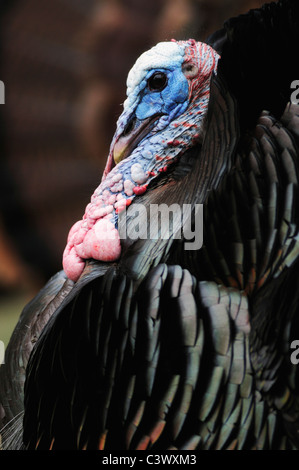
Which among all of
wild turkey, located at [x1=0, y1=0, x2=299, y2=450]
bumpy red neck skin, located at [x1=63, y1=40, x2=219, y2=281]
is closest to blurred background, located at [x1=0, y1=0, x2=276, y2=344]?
bumpy red neck skin, located at [x1=63, y1=40, x2=219, y2=281]

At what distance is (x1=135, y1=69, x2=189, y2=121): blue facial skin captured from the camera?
1.02 metres

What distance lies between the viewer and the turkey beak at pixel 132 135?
104 cm

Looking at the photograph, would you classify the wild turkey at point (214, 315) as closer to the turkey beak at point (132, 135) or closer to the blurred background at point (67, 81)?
the turkey beak at point (132, 135)

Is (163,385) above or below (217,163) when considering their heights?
below

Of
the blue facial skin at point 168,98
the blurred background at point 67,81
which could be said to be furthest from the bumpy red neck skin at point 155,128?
the blurred background at point 67,81

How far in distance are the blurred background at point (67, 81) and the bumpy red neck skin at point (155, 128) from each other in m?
0.14

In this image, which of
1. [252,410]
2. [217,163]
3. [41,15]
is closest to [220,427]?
[252,410]

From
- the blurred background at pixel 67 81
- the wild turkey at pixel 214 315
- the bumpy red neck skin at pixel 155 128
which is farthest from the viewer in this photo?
the blurred background at pixel 67 81

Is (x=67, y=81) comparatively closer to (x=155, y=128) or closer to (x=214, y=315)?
(x=155, y=128)

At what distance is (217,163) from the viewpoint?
81 centimetres

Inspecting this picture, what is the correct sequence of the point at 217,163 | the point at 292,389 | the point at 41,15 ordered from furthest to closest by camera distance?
the point at 41,15, the point at 217,163, the point at 292,389

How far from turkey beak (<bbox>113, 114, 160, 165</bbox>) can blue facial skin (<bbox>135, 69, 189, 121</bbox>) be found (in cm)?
1
